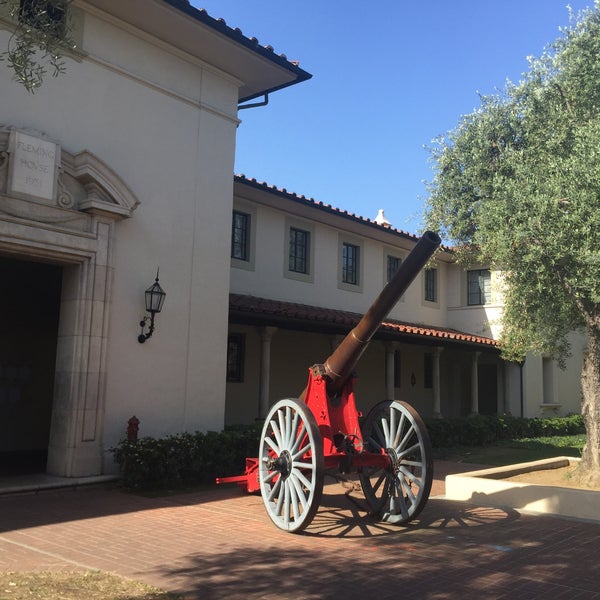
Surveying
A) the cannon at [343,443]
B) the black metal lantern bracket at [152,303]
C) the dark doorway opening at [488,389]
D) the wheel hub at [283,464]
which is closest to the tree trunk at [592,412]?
the cannon at [343,443]

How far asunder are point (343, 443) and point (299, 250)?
9.99 m

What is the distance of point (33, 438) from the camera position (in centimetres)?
1237

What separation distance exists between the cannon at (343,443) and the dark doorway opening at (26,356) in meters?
6.44

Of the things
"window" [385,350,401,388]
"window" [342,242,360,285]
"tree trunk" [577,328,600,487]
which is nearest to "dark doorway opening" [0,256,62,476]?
"window" [342,242,360,285]

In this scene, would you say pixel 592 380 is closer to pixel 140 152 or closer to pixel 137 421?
pixel 137 421

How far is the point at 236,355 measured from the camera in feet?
48.0

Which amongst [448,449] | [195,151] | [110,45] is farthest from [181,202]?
[448,449]

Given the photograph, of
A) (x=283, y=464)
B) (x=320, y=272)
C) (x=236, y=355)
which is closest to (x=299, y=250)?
(x=320, y=272)

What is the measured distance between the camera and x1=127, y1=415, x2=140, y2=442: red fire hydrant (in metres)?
9.03

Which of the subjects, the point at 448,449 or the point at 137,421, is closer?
the point at 137,421

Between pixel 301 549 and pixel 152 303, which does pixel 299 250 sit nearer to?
pixel 152 303

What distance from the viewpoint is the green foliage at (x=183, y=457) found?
865 centimetres

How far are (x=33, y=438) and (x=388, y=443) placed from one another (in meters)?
8.24

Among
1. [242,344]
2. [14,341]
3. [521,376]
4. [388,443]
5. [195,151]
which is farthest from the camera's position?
[521,376]
